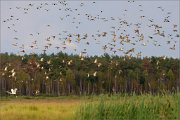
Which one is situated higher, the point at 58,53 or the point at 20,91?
the point at 58,53

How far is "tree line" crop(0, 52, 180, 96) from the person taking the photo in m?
86.6

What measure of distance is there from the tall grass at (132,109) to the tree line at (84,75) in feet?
195

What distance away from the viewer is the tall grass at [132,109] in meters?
19.8

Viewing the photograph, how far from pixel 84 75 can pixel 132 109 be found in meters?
70.2

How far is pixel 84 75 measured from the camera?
296ft

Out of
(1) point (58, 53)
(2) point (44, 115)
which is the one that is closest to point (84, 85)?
(1) point (58, 53)

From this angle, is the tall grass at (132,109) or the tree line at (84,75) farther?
the tree line at (84,75)

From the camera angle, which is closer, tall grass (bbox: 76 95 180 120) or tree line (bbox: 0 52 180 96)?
tall grass (bbox: 76 95 180 120)

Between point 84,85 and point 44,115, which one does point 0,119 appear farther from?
point 84,85

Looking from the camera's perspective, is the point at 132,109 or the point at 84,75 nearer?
the point at 132,109

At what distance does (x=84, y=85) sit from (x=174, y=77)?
1652 centimetres

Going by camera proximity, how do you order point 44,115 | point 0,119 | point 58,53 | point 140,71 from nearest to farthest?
→ point 0,119, point 44,115, point 140,71, point 58,53

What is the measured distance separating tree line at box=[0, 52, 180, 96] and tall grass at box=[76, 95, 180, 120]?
2345 inches

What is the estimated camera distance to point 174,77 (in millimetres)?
89625
